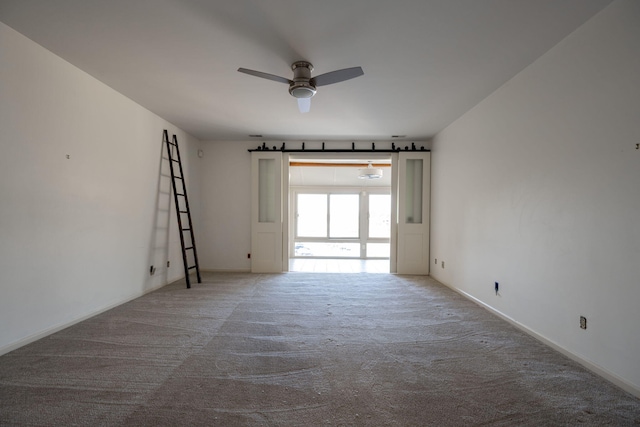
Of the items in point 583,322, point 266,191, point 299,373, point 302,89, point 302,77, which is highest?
point 302,77

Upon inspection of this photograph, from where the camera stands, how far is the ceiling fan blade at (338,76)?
7.27 ft

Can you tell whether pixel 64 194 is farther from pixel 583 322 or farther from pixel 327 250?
pixel 327 250

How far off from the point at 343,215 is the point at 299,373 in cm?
697

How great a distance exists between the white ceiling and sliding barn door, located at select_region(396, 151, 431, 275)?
1.68 metres

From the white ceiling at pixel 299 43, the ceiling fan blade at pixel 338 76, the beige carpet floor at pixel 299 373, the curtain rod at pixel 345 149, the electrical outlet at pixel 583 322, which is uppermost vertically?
the white ceiling at pixel 299 43

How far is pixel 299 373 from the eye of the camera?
1940mm

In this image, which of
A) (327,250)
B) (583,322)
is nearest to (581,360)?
(583,322)

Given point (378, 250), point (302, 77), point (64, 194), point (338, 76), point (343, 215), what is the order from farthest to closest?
point (343, 215), point (378, 250), point (64, 194), point (302, 77), point (338, 76)

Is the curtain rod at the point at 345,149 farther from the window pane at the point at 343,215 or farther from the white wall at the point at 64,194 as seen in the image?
the window pane at the point at 343,215

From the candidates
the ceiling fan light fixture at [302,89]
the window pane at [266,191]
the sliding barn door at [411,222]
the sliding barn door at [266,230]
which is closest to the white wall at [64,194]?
the sliding barn door at [266,230]

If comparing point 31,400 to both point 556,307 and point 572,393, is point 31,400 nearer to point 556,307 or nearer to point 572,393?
point 572,393

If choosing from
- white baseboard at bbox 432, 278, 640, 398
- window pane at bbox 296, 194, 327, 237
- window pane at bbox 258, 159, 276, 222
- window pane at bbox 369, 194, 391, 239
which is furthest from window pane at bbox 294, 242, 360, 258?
white baseboard at bbox 432, 278, 640, 398

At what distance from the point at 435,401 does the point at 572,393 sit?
93cm

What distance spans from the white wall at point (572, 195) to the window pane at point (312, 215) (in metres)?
5.68
